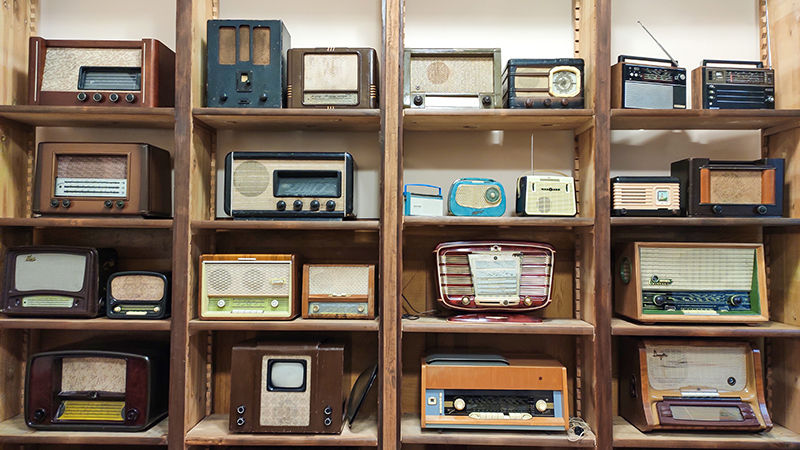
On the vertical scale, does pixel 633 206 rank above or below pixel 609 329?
above

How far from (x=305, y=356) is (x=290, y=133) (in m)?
1.03

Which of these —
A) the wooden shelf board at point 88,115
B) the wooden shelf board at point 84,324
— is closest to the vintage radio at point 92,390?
the wooden shelf board at point 84,324

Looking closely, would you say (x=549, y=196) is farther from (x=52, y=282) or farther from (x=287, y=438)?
(x=52, y=282)

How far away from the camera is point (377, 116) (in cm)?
202

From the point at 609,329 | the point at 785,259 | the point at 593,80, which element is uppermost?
the point at 593,80

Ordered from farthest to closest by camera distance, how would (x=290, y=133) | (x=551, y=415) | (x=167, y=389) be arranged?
(x=290, y=133) → (x=167, y=389) → (x=551, y=415)

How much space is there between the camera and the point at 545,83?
6.79ft

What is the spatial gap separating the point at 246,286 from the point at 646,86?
1773 millimetres

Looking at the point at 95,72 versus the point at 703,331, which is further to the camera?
the point at 95,72

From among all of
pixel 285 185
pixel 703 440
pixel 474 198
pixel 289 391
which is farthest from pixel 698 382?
pixel 285 185

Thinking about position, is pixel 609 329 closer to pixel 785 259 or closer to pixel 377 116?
pixel 785 259

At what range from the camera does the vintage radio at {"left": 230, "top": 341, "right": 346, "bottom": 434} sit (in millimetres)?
1990

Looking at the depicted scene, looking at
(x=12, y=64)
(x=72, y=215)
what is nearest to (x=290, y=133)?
(x=72, y=215)

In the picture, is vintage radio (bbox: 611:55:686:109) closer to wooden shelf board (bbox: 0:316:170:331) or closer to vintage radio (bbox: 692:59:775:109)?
vintage radio (bbox: 692:59:775:109)
